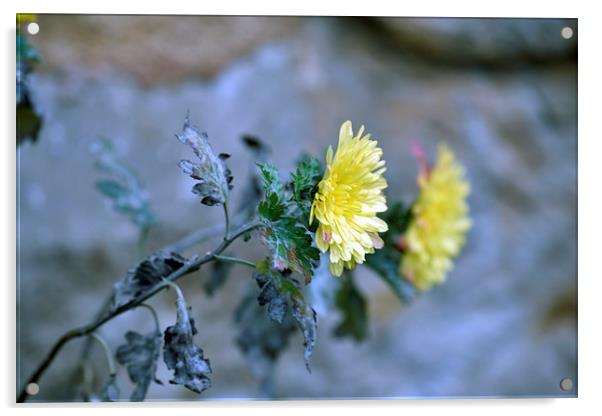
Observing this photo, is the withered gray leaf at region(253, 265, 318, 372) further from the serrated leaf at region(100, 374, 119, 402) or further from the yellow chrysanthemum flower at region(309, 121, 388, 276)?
the serrated leaf at region(100, 374, 119, 402)

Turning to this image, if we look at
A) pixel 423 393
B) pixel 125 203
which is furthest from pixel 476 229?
pixel 125 203

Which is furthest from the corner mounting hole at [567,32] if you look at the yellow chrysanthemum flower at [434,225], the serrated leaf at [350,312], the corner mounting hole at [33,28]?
the corner mounting hole at [33,28]

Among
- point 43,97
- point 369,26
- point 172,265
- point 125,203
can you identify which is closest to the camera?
point 172,265

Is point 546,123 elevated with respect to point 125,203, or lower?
elevated

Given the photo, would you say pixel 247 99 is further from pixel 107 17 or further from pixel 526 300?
pixel 526 300

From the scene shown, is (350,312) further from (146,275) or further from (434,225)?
(146,275)

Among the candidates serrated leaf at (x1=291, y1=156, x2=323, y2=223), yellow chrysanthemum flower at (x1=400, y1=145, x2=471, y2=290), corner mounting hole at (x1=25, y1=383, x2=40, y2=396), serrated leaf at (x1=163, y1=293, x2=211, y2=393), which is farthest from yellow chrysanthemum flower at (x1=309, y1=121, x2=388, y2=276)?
corner mounting hole at (x1=25, y1=383, x2=40, y2=396)

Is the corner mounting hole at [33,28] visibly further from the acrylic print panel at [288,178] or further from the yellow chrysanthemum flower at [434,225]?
the yellow chrysanthemum flower at [434,225]
